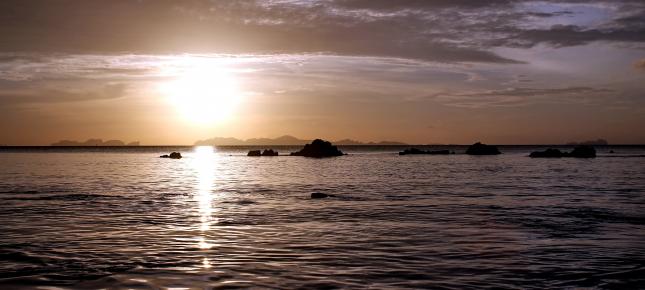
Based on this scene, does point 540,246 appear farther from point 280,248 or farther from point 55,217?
point 55,217

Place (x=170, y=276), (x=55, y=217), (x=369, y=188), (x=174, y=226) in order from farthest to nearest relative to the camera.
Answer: (x=369, y=188), (x=55, y=217), (x=174, y=226), (x=170, y=276)

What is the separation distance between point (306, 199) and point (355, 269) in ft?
65.7

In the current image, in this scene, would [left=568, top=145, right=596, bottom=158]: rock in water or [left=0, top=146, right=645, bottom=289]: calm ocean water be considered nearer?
[left=0, top=146, right=645, bottom=289]: calm ocean water

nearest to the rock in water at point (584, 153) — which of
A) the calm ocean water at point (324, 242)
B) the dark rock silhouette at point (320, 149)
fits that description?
the dark rock silhouette at point (320, 149)

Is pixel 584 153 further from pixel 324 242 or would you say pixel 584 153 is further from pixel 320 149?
pixel 324 242

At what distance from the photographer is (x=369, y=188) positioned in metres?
42.2

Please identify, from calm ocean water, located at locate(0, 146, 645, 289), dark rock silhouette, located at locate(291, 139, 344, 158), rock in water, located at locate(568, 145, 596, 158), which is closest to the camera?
calm ocean water, located at locate(0, 146, 645, 289)

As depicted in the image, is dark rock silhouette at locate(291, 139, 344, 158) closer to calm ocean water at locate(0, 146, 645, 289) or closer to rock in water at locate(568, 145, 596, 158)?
rock in water at locate(568, 145, 596, 158)

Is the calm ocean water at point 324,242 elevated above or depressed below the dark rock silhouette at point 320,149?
below

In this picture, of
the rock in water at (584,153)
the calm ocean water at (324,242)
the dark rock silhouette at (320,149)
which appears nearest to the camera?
the calm ocean water at (324,242)

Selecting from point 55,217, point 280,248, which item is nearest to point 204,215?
point 55,217

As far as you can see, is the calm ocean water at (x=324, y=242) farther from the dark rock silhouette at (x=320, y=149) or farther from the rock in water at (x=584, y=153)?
the dark rock silhouette at (x=320, y=149)

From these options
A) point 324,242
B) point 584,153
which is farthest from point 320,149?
point 324,242

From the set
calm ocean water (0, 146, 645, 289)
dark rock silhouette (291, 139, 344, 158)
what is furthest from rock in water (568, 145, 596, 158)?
calm ocean water (0, 146, 645, 289)
